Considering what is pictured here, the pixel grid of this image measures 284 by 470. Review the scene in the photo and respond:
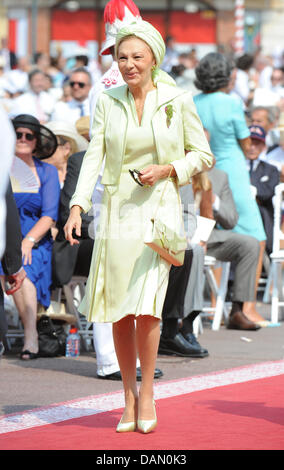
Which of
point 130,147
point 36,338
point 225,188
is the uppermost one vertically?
point 130,147

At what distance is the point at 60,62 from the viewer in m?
23.8

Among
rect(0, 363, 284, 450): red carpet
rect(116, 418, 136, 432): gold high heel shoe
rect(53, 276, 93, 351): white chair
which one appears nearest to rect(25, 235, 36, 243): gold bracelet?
rect(53, 276, 93, 351): white chair

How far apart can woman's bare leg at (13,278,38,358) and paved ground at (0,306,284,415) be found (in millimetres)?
157

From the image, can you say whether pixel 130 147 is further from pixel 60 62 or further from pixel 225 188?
pixel 60 62

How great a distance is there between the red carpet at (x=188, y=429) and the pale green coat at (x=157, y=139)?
1156 mm

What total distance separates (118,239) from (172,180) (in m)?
0.41

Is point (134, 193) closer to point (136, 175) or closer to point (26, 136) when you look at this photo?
point (136, 175)

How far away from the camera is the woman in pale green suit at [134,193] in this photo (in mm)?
5574

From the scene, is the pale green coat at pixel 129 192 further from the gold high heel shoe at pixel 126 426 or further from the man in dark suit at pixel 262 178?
the man in dark suit at pixel 262 178

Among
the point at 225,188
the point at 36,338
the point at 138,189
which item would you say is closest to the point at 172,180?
the point at 138,189

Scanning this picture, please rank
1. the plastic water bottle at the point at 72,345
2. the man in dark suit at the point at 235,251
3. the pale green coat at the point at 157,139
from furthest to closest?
the man in dark suit at the point at 235,251 → the plastic water bottle at the point at 72,345 → the pale green coat at the point at 157,139

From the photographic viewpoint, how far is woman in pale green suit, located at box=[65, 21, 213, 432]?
5574mm

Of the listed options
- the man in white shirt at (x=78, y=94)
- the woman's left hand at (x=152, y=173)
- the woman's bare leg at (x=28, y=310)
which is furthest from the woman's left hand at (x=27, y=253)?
the man in white shirt at (x=78, y=94)

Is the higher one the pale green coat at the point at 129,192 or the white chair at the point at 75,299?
the pale green coat at the point at 129,192
